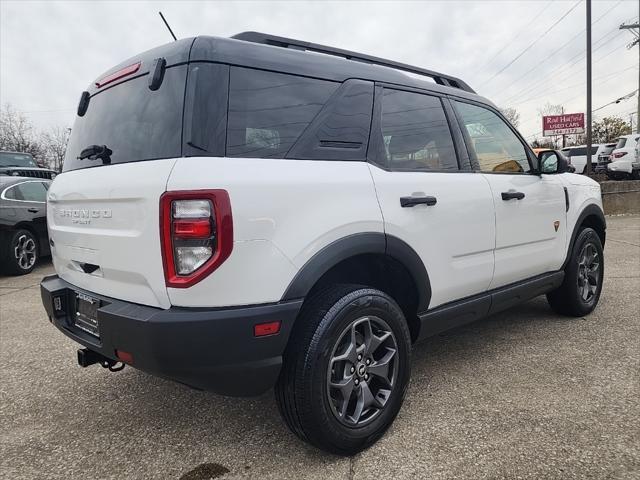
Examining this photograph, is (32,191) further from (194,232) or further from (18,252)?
(194,232)

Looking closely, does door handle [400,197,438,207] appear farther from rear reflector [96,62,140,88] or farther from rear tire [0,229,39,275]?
rear tire [0,229,39,275]

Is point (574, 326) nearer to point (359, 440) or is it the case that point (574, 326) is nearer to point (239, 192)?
point (359, 440)

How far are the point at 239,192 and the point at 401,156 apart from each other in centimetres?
108

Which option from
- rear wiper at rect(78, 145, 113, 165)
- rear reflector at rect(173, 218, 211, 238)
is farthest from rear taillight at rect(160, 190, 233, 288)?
rear wiper at rect(78, 145, 113, 165)

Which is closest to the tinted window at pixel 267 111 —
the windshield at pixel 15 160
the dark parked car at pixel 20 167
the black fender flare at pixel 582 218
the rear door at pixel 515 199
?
the rear door at pixel 515 199

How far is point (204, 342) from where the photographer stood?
174 cm

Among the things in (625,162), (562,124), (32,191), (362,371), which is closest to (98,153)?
(362,371)

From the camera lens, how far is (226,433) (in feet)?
7.86

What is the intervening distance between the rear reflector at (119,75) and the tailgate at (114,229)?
19.6 inches

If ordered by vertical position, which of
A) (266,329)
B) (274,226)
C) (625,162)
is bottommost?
(266,329)

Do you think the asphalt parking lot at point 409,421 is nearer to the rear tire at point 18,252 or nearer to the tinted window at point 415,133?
the tinted window at point 415,133

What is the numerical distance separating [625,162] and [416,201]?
16355 millimetres

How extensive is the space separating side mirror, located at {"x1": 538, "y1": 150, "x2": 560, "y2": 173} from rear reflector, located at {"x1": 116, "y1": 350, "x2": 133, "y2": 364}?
3065 millimetres

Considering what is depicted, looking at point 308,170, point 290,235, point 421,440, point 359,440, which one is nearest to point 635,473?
point 421,440
